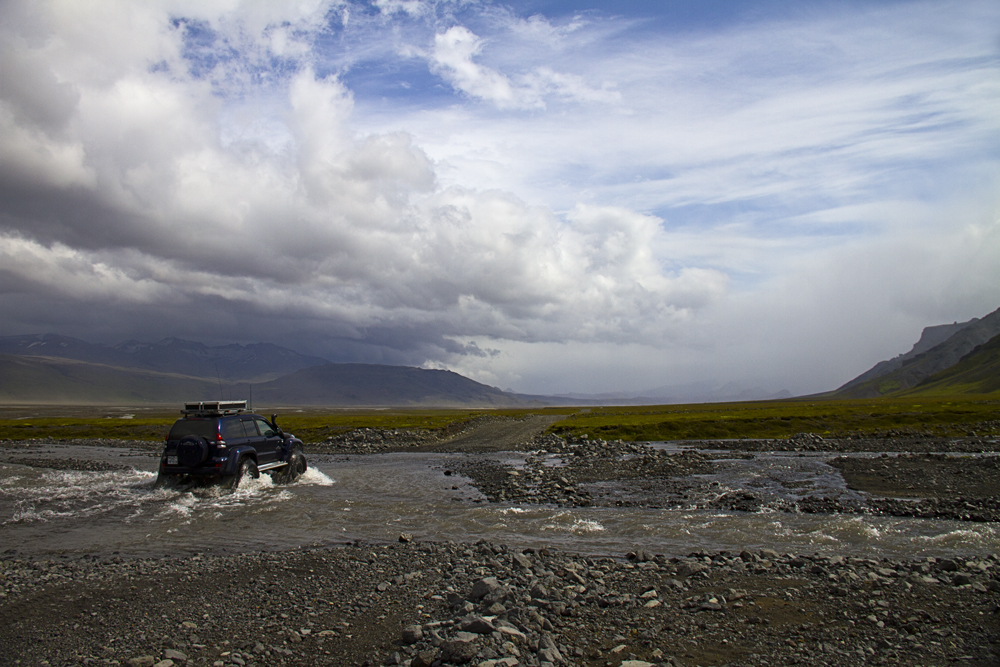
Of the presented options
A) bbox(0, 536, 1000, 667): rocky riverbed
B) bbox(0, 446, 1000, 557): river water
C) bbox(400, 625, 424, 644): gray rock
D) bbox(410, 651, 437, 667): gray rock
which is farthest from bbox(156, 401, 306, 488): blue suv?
bbox(410, 651, 437, 667): gray rock

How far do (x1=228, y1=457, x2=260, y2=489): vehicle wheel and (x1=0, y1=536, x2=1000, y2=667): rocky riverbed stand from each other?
9.26 meters

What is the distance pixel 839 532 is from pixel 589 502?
8458mm

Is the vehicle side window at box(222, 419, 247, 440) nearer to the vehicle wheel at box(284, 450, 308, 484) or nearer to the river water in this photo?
the river water

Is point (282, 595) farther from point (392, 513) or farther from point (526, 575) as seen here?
point (392, 513)

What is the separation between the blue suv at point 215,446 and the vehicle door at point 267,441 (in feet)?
0.14

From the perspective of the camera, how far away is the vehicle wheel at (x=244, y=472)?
73.8ft

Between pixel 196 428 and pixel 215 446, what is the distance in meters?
1.27

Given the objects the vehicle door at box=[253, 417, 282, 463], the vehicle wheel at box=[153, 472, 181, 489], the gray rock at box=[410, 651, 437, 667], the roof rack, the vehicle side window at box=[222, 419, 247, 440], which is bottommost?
the vehicle wheel at box=[153, 472, 181, 489]

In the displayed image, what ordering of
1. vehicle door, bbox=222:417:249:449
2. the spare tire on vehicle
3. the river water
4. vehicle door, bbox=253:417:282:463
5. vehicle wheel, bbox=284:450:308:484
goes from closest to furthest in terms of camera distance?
the river water
the spare tire on vehicle
vehicle door, bbox=222:417:249:449
vehicle door, bbox=253:417:282:463
vehicle wheel, bbox=284:450:308:484

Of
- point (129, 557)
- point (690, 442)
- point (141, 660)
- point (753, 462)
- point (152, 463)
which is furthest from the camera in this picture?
point (690, 442)

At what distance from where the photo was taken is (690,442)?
54.1 metres

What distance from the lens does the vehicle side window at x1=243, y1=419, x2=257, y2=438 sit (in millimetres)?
24319

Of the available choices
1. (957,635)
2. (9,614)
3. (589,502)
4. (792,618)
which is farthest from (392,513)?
(957,635)

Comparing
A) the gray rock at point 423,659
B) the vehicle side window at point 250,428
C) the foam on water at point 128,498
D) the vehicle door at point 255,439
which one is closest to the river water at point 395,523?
the foam on water at point 128,498
